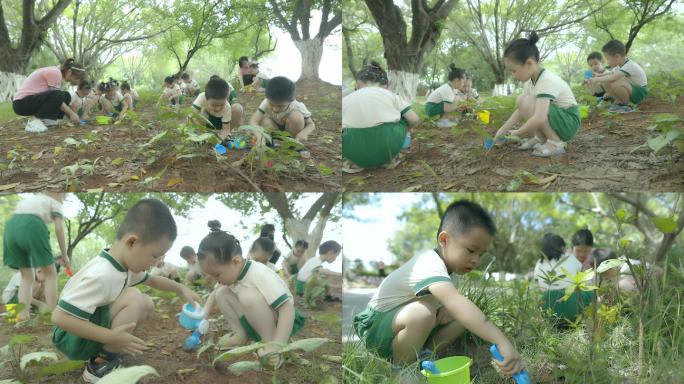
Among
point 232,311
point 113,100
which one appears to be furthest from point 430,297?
point 113,100

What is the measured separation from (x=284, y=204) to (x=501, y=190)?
1285 millimetres

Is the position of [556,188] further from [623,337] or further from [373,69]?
[373,69]

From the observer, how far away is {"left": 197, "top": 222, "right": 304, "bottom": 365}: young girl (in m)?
2.48

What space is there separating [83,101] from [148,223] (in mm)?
2062

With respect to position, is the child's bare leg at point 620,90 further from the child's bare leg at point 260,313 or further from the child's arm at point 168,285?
the child's arm at point 168,285

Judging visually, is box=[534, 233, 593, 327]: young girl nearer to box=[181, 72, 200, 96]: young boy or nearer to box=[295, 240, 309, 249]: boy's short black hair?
box=[295, 240, 309, 249]: boy's short black hair

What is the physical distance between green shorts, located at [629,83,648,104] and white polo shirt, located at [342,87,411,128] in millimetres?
1561

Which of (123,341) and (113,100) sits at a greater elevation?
(113,100)

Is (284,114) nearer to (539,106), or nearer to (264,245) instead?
(264,245)

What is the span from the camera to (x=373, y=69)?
12.4ft

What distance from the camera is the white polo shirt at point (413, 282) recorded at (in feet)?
A: 7.08

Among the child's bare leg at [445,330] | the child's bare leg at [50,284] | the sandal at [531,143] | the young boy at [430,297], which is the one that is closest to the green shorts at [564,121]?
the sandal at [531,143]

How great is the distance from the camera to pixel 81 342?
2.27 metres

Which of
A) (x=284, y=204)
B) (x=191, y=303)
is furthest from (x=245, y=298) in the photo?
(x=284, y=204)
